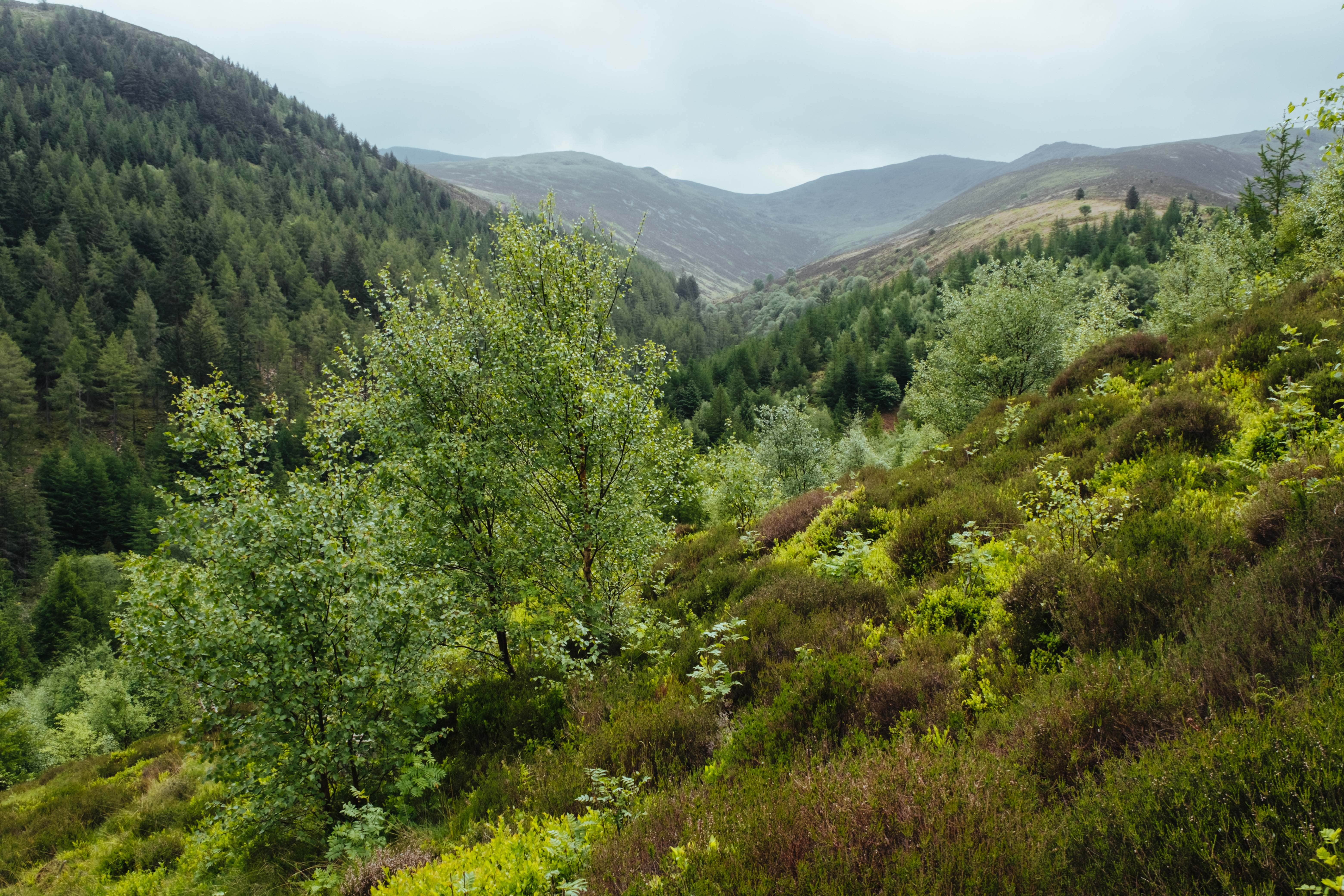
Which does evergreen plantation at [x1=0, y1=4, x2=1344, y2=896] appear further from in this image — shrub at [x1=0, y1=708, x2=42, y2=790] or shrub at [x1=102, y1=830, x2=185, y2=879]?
shrub at [x1=0, y1=708, x2=42, y2=790]

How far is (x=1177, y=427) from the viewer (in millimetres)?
8430

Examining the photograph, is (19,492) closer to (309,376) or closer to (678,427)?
(309,376)

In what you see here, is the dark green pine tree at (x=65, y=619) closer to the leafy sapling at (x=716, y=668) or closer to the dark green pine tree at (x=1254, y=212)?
the leafy sapling at (x=716, y=668)

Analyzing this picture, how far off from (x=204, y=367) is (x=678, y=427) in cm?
11232

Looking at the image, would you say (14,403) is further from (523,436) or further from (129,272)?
(523,436)

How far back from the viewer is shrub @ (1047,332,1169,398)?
40.7 ft

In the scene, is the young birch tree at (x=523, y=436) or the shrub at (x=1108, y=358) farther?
the shrub at (x=1108, y=358)

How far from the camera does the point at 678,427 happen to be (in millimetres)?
12414

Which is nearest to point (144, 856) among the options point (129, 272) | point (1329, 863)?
point (1329, 863)

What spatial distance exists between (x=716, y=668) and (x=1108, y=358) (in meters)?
12.3

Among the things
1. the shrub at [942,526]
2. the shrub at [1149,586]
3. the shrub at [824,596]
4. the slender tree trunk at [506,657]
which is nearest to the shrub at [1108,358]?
the shrub at [942,526]

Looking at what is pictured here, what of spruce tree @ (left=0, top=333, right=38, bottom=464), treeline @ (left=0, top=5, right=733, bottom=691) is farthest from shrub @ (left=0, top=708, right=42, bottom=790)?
spruce tree @ (left=0, top=333, right=38, bottom=464)

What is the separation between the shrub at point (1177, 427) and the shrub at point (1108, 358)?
363 centimetres

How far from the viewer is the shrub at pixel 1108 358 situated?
1241 centimetres
